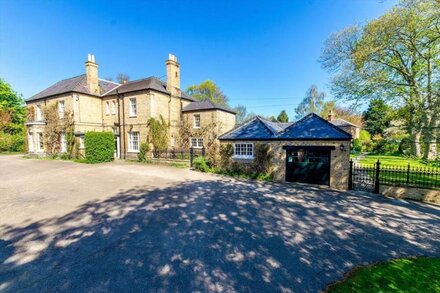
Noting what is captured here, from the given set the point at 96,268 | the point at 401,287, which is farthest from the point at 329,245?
the point at 96,268

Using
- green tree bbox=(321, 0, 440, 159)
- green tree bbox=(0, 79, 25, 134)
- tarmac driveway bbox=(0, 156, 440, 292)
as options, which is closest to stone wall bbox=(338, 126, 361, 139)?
green tree bbox=(321, 0, 440, 159)

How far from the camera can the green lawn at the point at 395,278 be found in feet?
12.4

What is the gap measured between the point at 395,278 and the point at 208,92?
55728 mm

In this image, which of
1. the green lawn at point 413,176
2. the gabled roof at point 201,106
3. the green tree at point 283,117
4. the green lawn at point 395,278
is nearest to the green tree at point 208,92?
the green tree at point 283,117

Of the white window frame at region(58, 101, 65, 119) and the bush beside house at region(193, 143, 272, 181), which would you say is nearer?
the bush beside house at region(193, 143, 272, 181)

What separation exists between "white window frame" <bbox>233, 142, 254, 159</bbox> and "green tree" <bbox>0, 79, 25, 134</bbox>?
43.6 metres

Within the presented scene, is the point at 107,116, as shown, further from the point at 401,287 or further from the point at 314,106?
the point at 314,106

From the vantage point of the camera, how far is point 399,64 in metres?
18.7

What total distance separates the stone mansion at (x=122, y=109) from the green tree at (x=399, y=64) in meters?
14.8

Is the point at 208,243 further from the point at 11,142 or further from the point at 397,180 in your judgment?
the point at 11,142

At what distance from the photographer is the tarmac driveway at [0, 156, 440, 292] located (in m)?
4.11

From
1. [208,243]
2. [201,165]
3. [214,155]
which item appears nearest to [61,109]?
[201,165]

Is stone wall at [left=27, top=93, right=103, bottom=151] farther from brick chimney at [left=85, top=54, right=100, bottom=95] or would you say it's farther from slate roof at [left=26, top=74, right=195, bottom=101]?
brick chimney at [left=85, top=54, right=100, bottom=95]

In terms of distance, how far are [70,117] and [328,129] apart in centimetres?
2679
